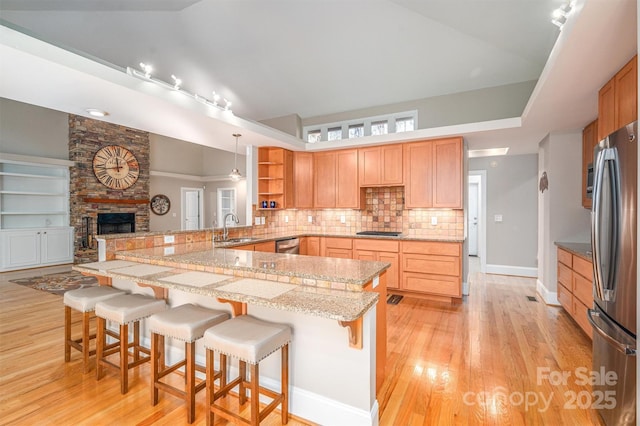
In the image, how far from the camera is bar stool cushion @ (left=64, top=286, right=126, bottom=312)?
226 centimetres

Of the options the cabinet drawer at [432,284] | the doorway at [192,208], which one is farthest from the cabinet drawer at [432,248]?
the doorway at [192,208]

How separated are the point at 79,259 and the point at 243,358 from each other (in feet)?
24.9

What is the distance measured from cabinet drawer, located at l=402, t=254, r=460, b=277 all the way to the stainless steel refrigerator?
6.70ft

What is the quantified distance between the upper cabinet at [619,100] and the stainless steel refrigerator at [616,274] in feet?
1.80

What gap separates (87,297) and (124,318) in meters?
0.57

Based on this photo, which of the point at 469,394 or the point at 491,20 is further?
the point at 491,20

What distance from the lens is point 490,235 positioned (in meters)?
5.68

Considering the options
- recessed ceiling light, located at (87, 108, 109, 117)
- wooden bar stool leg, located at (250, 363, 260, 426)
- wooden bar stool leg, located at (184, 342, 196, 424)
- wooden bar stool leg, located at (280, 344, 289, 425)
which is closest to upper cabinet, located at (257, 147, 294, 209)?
recessed ceiling light, located at (87, 108, 109, 117)

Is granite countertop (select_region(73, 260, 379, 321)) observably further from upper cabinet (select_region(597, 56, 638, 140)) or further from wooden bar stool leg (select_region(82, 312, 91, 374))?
upper cabinet (select_region(597, 56, 638, 140))

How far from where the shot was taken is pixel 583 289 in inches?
110

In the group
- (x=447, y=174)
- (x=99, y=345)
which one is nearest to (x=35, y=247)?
(x=99, y=345)

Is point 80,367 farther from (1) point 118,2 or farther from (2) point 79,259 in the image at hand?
(2) point 79,259

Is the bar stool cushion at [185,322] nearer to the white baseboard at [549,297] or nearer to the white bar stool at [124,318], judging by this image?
the white bar stool at [124,318]

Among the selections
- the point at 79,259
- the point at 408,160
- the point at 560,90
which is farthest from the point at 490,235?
the point at 79,259
